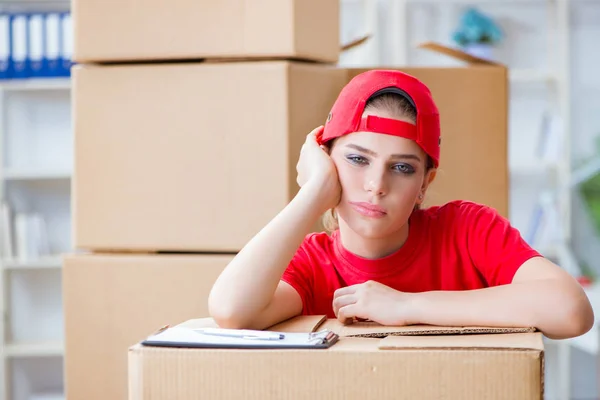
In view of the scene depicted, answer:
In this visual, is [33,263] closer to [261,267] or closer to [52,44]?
[52,44]

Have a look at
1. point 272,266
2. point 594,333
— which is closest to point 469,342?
point 272,266

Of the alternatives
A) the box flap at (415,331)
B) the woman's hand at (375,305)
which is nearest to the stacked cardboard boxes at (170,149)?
the woman's hand at (375,305)

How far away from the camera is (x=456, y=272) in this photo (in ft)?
4.19

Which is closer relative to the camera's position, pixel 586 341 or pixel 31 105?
pixel 586 341

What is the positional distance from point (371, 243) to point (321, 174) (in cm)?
15

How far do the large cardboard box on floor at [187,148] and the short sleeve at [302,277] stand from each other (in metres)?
0.17

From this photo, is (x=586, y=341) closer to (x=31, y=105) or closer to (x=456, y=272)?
(x=456, y=272)

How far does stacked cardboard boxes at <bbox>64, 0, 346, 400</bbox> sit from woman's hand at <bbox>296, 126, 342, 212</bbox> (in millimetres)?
220

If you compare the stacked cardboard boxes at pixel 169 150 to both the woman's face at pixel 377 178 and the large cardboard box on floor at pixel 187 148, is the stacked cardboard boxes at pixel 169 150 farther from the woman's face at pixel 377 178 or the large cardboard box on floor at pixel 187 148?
the woman's face at pixel 377 178

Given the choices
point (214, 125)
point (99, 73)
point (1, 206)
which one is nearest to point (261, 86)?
point (214, 125)

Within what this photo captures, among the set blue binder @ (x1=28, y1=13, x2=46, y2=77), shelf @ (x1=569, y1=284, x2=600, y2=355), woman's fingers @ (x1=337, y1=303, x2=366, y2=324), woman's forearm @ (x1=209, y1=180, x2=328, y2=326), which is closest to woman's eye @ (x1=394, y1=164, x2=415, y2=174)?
woman's forearm @ (x1=209, y1=180, x2=328, y2=326)

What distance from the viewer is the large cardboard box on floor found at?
57.5 inches

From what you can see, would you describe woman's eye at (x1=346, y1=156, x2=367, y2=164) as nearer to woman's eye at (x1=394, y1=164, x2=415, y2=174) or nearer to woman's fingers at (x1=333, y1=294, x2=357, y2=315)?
woman's eye at (x1=394, y1=164, x2=415, y2=174)

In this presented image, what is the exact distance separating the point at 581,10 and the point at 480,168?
97.3 inches
